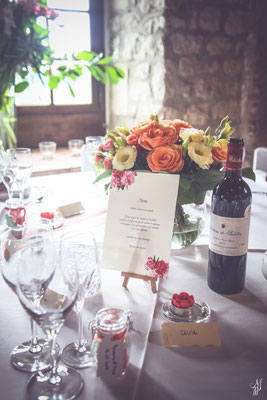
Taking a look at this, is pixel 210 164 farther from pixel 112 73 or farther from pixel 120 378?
pixel 112 73

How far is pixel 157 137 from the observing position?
0.88 metres

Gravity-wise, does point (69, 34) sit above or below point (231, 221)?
above

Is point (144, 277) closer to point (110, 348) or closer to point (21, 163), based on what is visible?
point (110, 348)

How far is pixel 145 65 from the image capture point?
2701 mm

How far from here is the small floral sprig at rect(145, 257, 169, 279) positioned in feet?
2.72

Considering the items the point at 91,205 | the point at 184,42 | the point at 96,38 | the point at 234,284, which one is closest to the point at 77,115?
the point at 96,38

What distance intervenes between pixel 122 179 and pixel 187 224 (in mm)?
240

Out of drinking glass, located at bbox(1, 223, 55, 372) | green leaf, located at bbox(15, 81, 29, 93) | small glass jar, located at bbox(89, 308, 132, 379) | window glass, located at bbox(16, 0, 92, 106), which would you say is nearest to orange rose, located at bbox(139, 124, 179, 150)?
drinking glass, located at bbox(1, 223, 55, 372)

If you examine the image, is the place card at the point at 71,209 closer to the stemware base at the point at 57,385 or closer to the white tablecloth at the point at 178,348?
the white tablecloth at the point at 178,348

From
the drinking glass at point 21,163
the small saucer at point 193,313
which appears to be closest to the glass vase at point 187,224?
the small saucer at point 193,313

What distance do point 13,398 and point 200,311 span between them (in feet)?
1.22

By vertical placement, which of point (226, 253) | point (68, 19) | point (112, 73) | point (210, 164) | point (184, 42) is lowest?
point (226, 253)

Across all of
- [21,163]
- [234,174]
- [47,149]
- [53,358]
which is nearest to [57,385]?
[53,358]

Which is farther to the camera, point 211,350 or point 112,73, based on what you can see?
point 112,73
